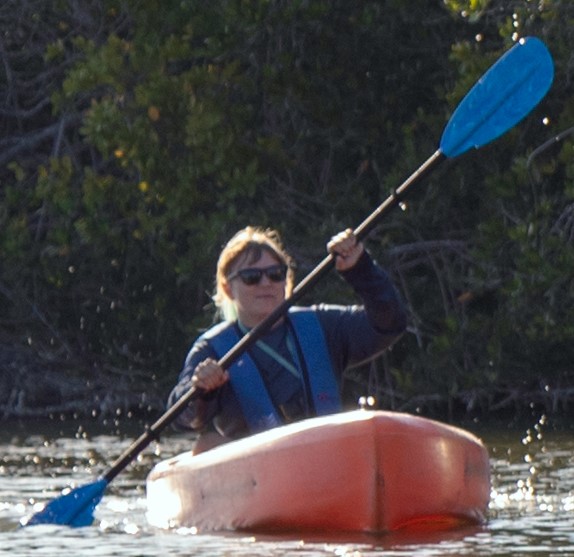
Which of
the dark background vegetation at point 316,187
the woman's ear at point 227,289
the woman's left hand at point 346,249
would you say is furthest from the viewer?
the dark background vegetation at point 316,187

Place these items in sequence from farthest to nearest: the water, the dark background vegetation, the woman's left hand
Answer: the dark background vegetation
the woman's left hand
the water

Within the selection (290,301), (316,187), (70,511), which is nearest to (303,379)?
(290,301)

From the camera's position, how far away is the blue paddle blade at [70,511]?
9.03 metres

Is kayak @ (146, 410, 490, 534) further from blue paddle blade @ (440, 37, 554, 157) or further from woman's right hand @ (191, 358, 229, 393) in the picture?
blue paddle blade @ (440, 37, 554, 157)

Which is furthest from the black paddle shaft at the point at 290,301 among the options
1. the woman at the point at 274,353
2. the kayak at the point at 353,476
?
the kayak at the point at 353,476

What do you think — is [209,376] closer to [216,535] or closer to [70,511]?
[216,535]

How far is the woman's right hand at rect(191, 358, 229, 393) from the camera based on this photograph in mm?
8469

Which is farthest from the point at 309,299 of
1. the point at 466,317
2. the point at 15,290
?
the point at 15,290

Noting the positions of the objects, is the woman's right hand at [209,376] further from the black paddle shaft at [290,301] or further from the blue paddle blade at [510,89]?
the blue paddle blade at [510,89]

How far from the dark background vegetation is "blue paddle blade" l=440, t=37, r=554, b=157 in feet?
9.80

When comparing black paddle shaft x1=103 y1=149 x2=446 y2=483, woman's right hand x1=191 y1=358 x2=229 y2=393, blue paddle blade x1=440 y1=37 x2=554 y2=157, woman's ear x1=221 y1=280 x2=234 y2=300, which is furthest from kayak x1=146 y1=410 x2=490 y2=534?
blue paddle blade x1=440 y1=37 x2=554 y2=157

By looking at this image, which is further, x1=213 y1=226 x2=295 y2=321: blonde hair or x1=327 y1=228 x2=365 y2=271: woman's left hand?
x1=213 y1=226 x2=295 y2=321: blonde hair

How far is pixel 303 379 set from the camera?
8.54m

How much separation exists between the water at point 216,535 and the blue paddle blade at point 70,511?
61mm
